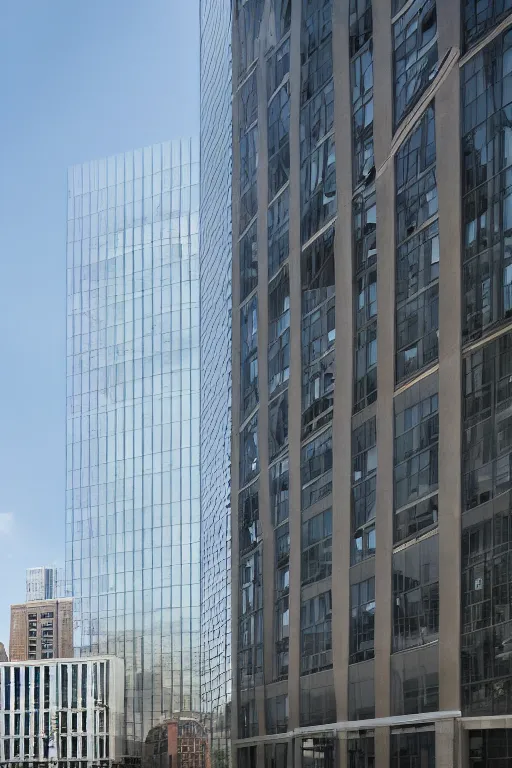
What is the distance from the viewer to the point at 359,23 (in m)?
56.8

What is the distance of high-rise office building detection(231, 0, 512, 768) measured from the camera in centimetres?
4419

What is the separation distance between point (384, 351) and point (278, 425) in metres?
16.5

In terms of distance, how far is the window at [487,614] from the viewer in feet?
137

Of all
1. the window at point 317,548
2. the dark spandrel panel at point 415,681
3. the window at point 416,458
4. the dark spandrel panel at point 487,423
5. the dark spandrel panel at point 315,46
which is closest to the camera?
the dark spandrel panel at point 487,423

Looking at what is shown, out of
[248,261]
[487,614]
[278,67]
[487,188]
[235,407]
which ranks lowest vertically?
[487,614]

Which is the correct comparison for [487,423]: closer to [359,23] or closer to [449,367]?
[449,367]

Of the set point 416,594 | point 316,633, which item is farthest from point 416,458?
point 316,633

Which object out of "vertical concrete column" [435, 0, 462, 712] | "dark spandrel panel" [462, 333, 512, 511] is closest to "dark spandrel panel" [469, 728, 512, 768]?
"vertical concrete column" [435, 0, 462, 712]

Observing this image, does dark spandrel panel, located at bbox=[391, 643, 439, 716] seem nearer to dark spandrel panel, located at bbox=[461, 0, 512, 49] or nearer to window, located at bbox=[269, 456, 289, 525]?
window, located at bbox=[269, 456, 289, 525]

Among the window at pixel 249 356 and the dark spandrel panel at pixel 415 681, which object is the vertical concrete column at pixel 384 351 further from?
the window at pixel 249 356

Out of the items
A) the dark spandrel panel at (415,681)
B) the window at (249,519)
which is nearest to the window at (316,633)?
the dark spandrel panel at (415,681)

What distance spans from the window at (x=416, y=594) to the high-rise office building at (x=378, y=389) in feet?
0.35

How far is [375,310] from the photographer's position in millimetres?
53875

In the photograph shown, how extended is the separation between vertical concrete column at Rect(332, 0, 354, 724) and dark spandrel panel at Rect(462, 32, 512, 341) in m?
10.9
